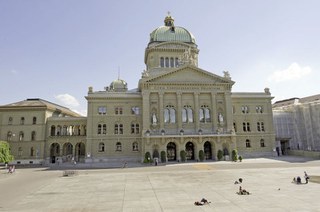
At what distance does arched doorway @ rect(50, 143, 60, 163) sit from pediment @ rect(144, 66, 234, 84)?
28.9 m

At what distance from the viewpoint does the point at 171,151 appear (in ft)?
183

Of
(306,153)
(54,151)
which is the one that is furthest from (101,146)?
(306,153)

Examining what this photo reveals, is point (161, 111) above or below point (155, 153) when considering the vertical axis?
above

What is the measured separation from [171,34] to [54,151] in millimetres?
43470

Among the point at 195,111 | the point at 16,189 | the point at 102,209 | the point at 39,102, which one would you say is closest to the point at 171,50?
the point at 195,111

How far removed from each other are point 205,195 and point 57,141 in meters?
47.4

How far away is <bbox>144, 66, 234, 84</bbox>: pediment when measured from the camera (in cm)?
5503

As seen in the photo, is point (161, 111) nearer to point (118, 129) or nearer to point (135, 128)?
point (135, 128)

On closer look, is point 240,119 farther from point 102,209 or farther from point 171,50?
point 102,209

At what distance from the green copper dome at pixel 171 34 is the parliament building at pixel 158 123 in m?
11.9

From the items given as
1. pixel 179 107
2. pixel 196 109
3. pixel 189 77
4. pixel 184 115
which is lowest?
pixel 184 115

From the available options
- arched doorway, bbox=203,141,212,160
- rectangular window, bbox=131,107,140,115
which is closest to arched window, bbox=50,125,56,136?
rectangular window, bbox=131,107,140,115

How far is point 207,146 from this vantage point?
56406 millimetres

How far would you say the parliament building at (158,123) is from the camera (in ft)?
175
